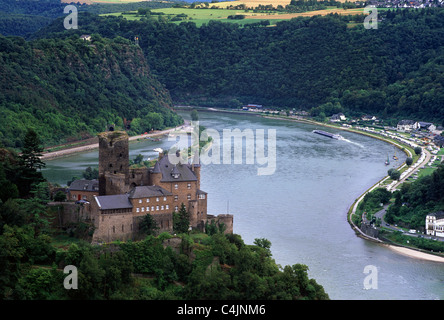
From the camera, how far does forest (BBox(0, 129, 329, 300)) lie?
3897 centimetres

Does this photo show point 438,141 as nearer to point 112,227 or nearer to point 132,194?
point 132,194

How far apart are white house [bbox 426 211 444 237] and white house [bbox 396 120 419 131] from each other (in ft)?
157

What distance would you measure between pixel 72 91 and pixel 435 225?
56.2 meters

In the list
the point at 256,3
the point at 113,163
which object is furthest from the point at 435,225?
the point at 256,3

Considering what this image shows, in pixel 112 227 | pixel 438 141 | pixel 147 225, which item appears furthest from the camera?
pixel 438 141

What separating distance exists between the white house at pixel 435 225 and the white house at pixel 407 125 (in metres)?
47.9

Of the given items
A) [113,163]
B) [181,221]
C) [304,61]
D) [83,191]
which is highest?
[304,61]

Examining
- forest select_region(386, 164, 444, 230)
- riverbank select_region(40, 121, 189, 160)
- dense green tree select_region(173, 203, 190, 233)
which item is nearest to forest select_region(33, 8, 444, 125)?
→ riverbank select_region(40, 121, 189, 160)

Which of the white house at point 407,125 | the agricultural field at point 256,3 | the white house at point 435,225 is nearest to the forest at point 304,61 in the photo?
the white house at point 407,125

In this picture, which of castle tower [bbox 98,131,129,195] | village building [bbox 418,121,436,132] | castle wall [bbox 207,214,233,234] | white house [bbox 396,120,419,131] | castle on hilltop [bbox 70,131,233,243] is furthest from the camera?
white house [bbox 396,120,419,131]

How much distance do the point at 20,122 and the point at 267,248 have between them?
46133 mm

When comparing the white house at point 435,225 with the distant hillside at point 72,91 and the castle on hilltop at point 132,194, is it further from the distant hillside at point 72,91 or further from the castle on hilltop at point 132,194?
the distant hillside at point 72,91

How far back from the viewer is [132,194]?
1716 inches

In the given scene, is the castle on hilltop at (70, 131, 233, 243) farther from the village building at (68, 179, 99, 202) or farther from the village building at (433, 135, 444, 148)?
the village building at (433, 135, 444, 148)
